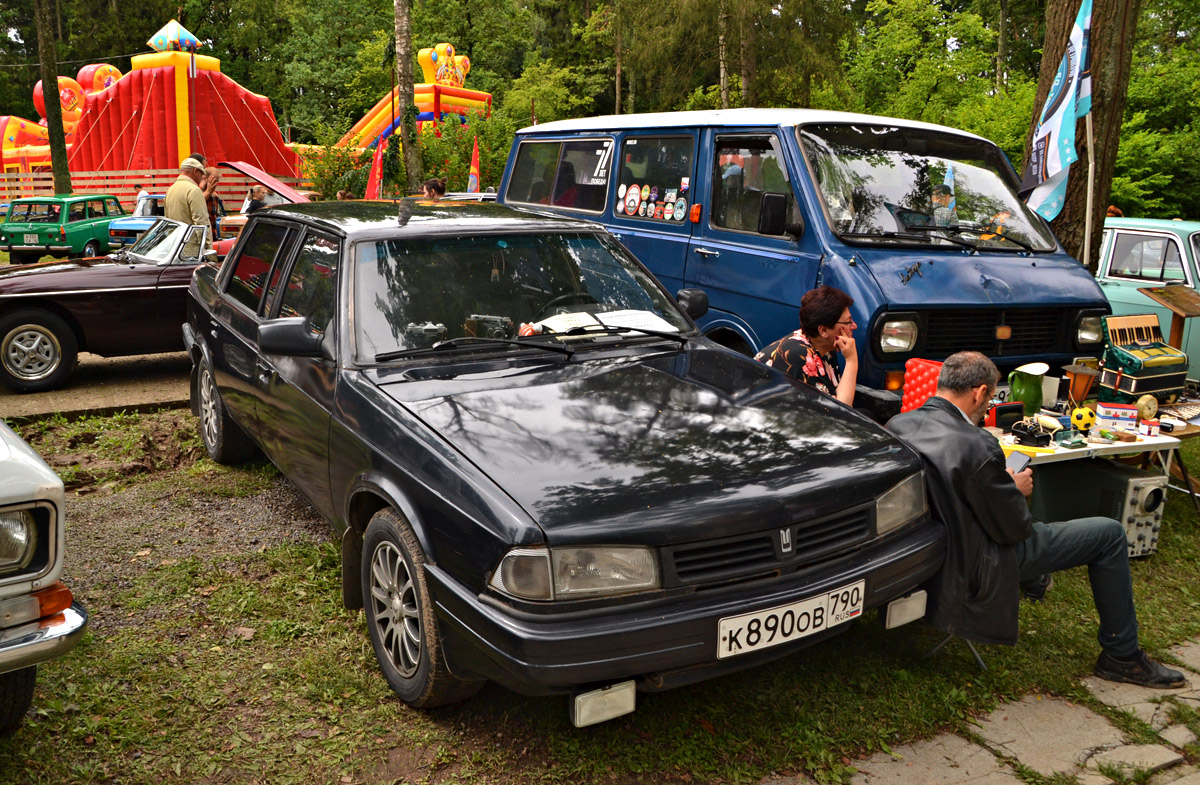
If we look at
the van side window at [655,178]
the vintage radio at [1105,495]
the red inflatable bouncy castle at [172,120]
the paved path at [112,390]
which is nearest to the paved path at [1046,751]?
the vintage radio at [1105,495]

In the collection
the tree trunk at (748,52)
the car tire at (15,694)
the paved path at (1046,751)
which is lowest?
the paved path at (1046,751)

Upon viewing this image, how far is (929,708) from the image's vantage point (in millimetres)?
3559

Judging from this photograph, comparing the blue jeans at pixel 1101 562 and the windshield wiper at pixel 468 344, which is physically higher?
the windshield wiper at pixel 468 344

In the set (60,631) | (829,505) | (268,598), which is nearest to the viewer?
(60,631)

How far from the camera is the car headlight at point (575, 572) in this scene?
8.92 ft

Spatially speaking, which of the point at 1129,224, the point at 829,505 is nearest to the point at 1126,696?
the point at 829,505

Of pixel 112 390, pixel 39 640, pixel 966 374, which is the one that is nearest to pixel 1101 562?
pixel 966 374

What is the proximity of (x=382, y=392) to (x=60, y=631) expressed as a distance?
129 cm

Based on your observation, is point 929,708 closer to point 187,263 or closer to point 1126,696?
point 1126,696

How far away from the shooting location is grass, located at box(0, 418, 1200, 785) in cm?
314

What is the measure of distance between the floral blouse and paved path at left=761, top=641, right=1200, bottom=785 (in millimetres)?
1688

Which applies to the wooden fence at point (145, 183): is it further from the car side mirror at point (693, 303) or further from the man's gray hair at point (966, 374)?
the man's gray hair at point (966, 374)

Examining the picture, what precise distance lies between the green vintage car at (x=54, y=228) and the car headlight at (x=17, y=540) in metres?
21.7

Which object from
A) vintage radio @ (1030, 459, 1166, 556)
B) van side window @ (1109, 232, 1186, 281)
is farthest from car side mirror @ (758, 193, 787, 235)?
van side window @ (1109, 232, 1186, 281)
